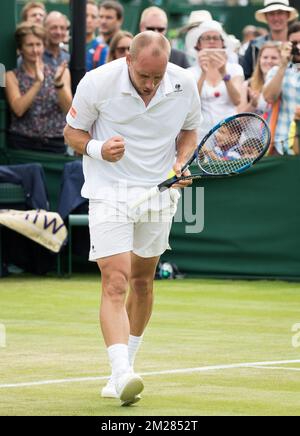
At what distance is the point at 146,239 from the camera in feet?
24.2

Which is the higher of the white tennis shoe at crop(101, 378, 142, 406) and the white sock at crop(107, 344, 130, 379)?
the white sock at crop(107, 344, 130, 379)

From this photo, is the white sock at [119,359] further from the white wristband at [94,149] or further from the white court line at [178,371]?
the white wristband at [94,149]

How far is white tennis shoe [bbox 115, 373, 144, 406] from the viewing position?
6.68 metres

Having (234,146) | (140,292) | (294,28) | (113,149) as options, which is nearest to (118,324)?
(140,292)

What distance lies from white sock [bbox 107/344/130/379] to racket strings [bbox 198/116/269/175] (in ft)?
4.40

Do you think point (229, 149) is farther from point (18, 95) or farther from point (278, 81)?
point (18, 95)

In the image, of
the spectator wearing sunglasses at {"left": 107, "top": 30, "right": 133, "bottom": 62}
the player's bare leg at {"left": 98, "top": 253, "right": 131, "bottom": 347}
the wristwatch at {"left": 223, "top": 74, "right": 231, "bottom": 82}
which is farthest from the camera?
the spectator wearing sunglasses at {"left": 107, "top": 30, "right": 133, "bottom": 62}

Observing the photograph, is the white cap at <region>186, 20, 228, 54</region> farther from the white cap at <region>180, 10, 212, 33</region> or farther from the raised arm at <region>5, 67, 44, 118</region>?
the raised arm at <region>5, 67, 44, 118</region>

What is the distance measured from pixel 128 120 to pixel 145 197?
45cm

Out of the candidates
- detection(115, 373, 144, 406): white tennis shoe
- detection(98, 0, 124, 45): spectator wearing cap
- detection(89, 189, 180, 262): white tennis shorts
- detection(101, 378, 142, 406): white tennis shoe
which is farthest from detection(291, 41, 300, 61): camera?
detection(115, 373, 144, 406): white tennis shoe

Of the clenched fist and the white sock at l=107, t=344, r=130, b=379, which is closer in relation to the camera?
the white sock at l=107, t=344, r=130, b=379

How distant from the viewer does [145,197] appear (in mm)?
7281

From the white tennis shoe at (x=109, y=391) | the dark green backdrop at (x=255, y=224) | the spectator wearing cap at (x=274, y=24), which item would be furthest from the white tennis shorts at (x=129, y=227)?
the spectator wearing cap at (x=274, y=24)
